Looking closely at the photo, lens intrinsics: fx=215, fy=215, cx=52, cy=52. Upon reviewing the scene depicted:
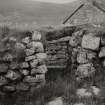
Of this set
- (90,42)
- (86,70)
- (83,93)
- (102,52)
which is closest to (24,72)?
(83,93)

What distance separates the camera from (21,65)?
8.96 meters

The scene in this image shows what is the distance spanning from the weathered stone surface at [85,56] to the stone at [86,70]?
0.75 feet

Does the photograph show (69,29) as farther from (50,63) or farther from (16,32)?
(16,32)

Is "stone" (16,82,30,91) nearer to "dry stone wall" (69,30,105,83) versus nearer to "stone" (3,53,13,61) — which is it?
"stone" (3,53,13,61)

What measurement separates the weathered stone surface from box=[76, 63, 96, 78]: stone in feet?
0.75

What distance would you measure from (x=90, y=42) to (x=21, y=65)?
10.9 feet

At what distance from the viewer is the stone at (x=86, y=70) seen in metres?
9.56

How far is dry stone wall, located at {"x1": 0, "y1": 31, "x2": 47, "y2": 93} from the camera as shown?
8.80m

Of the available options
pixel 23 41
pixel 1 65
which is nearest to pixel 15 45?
pixel 23 41

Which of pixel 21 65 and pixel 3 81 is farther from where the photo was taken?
pixel 21 65

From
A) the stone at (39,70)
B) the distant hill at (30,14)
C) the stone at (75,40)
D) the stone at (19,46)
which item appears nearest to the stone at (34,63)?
the stone at (39,70)

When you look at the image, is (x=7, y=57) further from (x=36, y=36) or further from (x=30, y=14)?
(x=30, y=14)

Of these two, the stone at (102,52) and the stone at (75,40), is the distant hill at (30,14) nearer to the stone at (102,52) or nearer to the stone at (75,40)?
the stone at (75,40)

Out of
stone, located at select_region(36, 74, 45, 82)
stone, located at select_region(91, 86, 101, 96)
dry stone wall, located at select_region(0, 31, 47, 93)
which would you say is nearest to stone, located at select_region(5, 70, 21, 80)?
dry stone wall, located at select_region(0, 31, 47, 93)
